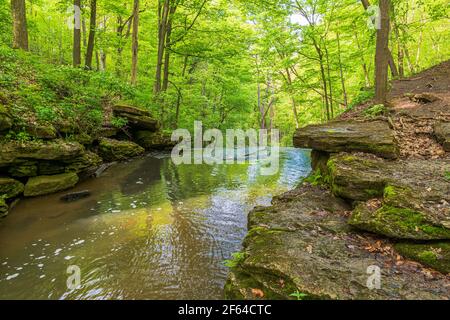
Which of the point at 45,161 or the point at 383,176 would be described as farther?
the point at 45,161

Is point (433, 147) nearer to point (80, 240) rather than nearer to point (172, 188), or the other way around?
point (172, 188)

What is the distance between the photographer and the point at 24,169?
7211mm

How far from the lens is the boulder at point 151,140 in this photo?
14695 mm

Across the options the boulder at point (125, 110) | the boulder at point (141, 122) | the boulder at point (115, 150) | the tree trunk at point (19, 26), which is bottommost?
the boulder at point (115, 150)

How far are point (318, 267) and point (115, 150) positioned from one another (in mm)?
10670

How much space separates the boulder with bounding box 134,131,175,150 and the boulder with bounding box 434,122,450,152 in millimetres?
12317

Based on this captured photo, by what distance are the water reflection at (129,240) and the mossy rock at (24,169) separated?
87cm

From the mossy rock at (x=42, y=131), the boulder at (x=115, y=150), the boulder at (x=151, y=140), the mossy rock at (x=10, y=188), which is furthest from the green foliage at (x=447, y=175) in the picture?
the boulder at (x=151, y=140)

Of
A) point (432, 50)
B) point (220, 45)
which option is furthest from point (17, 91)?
point (432, 50)

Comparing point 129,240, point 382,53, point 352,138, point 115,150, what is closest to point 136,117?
point 115,150

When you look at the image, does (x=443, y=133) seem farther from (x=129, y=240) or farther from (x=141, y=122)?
(x=141, y=122)

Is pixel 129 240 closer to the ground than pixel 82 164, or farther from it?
closer to the ground

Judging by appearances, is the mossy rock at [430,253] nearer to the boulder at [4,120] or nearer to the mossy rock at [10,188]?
the mossy rock at [10,188]

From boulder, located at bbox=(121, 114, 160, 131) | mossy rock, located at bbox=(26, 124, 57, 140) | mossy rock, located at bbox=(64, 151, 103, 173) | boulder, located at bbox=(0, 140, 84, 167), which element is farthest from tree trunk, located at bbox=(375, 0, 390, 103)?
boulder, located at bbox=(121, 114, 160, 131)
